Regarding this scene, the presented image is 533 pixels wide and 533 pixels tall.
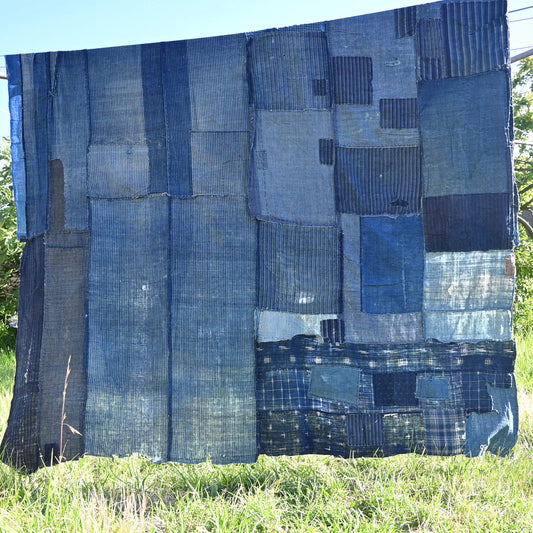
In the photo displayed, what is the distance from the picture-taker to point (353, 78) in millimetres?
1987

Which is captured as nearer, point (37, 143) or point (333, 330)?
point (333, 330)

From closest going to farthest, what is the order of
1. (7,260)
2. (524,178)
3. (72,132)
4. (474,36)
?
(474,36) < (72,132) < (7,260) < (524,178)

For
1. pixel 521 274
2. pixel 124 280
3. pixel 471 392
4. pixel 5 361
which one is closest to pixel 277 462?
pixel 471 392

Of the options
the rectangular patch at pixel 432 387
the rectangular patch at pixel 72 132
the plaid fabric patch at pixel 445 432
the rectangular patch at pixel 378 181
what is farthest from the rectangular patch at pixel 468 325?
the rectangular patch at pixel 72 132

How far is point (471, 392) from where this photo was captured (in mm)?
1976

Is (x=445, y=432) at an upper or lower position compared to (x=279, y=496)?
upper

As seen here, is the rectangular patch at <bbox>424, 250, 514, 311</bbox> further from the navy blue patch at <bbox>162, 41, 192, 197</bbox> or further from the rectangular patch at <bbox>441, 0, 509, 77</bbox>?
the navy blue patch at <bbox>162, 41, 192, 197</bbox>

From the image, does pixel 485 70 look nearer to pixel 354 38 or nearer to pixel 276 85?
pixel 354 38

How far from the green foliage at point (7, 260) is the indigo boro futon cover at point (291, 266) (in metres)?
3.48

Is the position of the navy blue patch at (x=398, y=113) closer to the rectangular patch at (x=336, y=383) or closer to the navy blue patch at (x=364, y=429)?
the rectangular patch at (x=336, y=383)

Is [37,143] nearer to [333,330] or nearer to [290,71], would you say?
[290,71]

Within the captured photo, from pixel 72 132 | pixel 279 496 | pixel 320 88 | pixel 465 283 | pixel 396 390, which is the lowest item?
pixel 279 496

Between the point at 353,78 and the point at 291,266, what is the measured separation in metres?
0.70

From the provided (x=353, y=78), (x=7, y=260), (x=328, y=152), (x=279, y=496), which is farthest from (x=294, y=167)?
(x=7, y=260)
